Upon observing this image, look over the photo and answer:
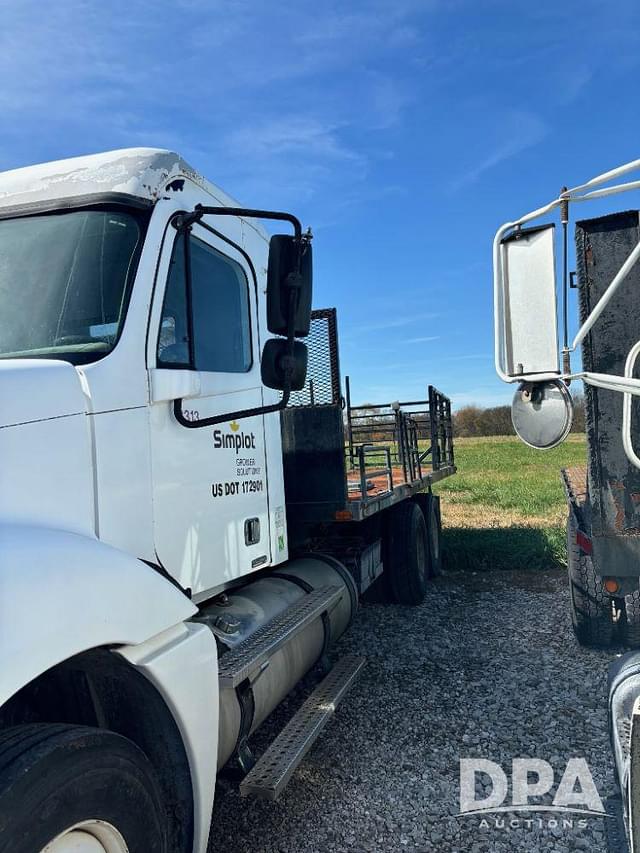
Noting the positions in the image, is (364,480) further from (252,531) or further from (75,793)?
(75,793)

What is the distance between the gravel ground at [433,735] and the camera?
3.10 meters

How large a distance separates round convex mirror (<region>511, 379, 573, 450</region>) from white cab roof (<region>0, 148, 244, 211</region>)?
1605mm

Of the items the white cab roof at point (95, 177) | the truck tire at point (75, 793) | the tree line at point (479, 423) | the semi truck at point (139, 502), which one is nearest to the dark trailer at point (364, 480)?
the semi truck at point (139, 502)

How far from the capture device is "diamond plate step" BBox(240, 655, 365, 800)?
111 inches

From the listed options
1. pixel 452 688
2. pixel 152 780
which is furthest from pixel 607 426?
pixel 152 780

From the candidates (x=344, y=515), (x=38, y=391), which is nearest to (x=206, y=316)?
(x=38, y=391)

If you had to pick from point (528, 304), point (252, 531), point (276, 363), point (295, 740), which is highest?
point (528, 304)

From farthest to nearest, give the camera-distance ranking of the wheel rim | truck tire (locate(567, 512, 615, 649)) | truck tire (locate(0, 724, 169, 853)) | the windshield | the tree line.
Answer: the tree line < truck tire (locate(567, 512, 615, 649)) < the windshield < the wheel rim < truck tire (locate(0, 724, 169, 853))

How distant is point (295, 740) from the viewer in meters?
3.26

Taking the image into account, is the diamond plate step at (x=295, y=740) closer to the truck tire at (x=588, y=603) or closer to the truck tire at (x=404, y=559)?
the truck tire at (x=588, y=603)

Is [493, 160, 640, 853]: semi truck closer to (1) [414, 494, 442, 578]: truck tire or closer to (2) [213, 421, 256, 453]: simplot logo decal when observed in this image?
(2) [213, 421, 256, 453]: simplot logo decal

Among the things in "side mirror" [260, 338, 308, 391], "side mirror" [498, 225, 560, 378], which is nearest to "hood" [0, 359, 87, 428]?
"side mirror" [260, 338, 308, 391]

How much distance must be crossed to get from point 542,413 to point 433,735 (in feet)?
7.85

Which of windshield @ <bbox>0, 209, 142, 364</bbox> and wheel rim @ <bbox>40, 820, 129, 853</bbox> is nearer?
wheel rim @ <bbox>40, 820, 129, 853</bbox>
